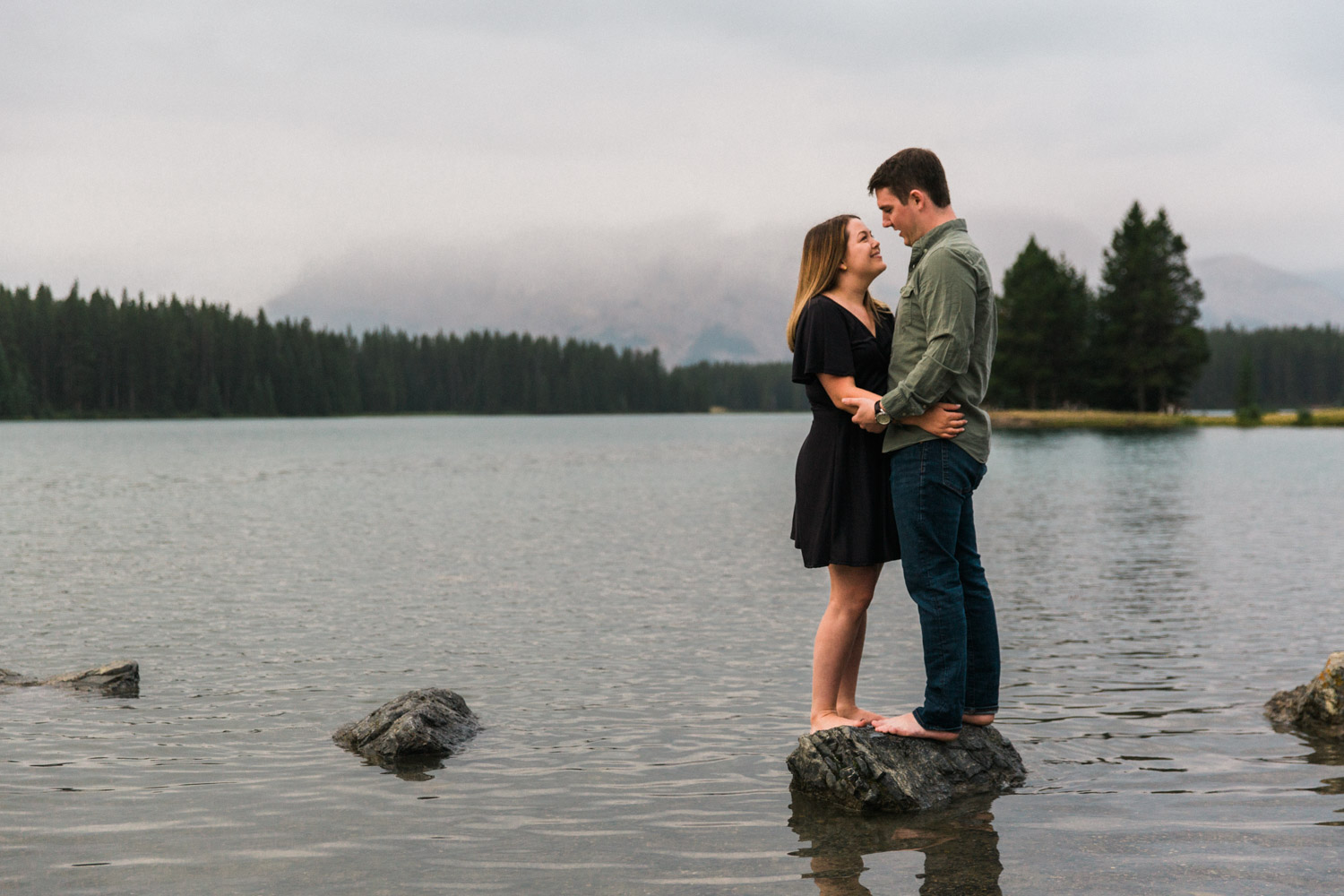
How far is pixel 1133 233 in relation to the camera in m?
95.4

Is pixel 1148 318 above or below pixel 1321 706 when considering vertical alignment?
above

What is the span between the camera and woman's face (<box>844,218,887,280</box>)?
20.8 ft

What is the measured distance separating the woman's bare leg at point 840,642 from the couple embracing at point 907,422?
0.01 m

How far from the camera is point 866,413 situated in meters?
6.09

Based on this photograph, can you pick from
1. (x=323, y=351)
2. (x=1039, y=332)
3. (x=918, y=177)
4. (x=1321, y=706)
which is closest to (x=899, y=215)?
(x=918, y=177)

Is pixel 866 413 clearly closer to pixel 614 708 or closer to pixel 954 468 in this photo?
pixel 954 468

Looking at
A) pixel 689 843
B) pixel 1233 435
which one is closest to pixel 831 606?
pixel 689 843

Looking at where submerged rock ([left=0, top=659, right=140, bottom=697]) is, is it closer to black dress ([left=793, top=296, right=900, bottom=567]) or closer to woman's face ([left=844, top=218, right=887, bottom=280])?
black dress ([left=793, top=296, right=900, bottom=567])

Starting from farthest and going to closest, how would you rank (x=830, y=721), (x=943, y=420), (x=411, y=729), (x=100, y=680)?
(x=100, y=680), (x=411, y=729), (x=830, y=721), (x=943, y=420)

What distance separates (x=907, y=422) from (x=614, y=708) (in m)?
4.50

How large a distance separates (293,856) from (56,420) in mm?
163499

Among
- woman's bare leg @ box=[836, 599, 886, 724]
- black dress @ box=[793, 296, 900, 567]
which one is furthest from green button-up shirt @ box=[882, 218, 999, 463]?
woman's bare leg @ box=[836, 599, 886, 724]

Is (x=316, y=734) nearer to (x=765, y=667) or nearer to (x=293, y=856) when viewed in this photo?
(x=293, y=856)

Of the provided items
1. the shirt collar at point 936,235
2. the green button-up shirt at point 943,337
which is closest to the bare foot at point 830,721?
the green button-up shirt at point 943,337
